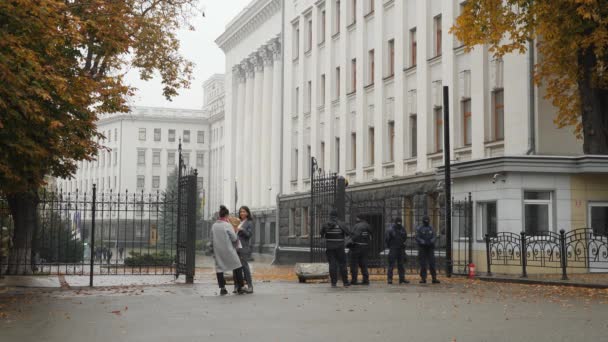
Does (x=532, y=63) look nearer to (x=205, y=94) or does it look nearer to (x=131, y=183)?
(x=131, y=183)

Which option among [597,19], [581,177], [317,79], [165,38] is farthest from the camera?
[317,79]

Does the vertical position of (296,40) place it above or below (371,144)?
above

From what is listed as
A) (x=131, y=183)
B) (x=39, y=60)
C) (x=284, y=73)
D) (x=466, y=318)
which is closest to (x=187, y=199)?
(x=39, y=60)

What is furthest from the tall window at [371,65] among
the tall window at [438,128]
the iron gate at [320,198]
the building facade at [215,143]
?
the building facade at [215,143]

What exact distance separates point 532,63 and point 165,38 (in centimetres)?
1199

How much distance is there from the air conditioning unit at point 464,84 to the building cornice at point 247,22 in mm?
27001

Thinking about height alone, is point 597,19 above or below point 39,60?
above

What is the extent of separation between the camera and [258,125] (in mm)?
64125

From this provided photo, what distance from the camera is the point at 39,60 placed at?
1575 cm

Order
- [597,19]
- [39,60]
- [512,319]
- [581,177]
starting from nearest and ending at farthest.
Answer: [512,319], [39,60], [597,19], [581,177]

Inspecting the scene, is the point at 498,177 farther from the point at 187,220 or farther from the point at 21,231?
the point at 21,231

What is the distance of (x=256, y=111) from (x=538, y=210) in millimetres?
39031

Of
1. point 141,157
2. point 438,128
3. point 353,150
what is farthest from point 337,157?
point 141,157

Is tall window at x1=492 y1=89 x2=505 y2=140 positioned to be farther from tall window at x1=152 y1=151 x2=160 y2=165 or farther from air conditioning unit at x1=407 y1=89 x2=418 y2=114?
tall window at x1=152 y1=151 x2=160 y2=165
